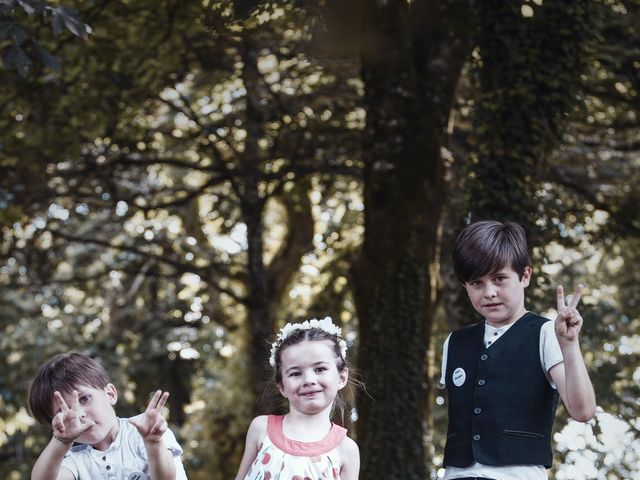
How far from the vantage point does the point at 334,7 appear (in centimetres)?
814

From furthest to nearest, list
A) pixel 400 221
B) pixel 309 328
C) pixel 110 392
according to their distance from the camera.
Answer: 1. pixel 400 221
2. pixel 309 328
3. pixel 110 392

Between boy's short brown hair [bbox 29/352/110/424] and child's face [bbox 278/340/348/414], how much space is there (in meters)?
0.71

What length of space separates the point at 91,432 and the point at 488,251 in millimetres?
1636

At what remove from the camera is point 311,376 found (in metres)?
4.13

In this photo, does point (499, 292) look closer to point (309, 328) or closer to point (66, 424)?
point (309, 328)

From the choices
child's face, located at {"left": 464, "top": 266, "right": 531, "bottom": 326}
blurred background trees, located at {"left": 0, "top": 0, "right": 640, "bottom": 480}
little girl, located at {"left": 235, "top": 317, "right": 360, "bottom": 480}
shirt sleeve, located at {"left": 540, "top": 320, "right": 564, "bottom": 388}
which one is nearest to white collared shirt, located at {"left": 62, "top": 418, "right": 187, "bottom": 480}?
little girl, located at {"left": 235, "top": 317, "right": 360, "bottom": 480}

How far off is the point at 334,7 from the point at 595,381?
400 cm

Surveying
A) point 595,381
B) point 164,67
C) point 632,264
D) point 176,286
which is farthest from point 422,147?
point 176,286

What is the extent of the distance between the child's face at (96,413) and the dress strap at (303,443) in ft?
2.01

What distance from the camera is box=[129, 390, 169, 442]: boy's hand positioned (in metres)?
3.67

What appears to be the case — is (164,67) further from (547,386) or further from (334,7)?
(547,386)

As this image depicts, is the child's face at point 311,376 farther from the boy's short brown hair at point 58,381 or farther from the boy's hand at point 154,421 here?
the boy's short brown hair at point 58,381

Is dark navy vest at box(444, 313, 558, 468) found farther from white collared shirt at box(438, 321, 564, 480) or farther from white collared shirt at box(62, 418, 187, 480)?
white collared shirt at box(62, 418, 187, 480)

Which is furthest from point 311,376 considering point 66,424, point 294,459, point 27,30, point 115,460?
point 27,30
